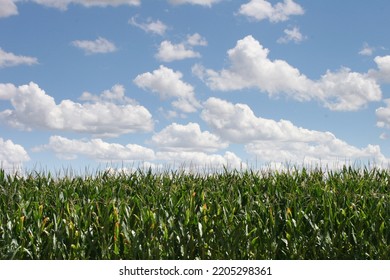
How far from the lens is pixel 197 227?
801 centimetres

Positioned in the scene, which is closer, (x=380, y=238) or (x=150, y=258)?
(x=150, y=258)

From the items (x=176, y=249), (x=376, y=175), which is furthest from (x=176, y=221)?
(x=376, y=175)

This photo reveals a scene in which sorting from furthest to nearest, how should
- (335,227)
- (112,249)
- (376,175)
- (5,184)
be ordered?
(376,175) < (5,184) < (335,227) < (112,249)

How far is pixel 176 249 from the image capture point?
776cm

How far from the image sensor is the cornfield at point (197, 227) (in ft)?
25.0

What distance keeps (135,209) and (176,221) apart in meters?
0.94

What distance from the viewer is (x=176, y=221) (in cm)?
807

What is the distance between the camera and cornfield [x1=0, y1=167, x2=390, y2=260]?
25.0 feet
